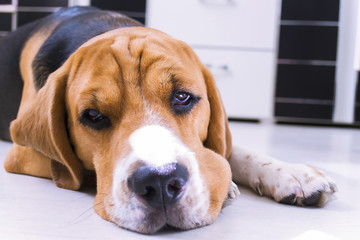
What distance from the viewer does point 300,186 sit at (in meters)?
1.69

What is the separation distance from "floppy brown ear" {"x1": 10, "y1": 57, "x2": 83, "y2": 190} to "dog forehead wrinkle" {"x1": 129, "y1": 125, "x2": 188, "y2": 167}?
44cm

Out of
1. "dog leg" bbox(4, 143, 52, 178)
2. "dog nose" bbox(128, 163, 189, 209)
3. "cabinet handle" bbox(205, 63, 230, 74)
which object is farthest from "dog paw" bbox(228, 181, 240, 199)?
"cabinet handle" bbox(205, 63, 230, 74)

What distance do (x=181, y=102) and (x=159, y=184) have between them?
473 mm

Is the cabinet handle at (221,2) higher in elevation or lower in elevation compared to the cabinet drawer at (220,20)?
higher

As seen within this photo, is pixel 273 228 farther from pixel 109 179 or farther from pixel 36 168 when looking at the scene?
pixel 36 168

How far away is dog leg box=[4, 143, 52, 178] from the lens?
197 cm

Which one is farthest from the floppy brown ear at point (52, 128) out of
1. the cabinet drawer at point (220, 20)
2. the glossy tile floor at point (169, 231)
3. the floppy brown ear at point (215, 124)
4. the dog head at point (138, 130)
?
the cabinet drawer at point (220, 20)

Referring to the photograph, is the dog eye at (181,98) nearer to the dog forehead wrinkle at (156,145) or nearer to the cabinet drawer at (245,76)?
the dog forehead wrinkle at (156,145)

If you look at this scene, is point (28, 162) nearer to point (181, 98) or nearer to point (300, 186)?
point (181, 98)

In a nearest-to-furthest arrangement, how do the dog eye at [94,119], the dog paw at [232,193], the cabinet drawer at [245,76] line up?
1. the dog eye at [94,119]
2. the dog paw at [232,193]
3. the cabinet drawer at [245,76]

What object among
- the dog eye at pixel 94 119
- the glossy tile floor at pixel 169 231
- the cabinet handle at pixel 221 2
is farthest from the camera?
the cabinet handle at pixel 221 2

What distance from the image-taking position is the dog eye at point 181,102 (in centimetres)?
158

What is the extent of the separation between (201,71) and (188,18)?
3.54m

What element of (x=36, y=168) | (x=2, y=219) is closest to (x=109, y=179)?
(x=2, y=219)
